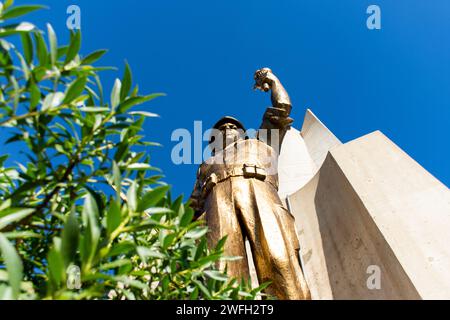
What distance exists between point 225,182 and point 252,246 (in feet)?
2.65

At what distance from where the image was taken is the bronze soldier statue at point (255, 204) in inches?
126

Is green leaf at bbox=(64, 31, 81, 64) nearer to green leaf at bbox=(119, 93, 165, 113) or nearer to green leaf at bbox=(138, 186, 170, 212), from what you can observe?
Answer: green leaf at bbox=(119, 93, 165, 113)

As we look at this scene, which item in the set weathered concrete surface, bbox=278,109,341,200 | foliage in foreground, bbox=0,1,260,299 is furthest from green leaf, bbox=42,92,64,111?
weathered concrete surface, bbox=278,109,341,200

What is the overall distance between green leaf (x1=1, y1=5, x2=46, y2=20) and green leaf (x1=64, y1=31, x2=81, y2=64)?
138mm

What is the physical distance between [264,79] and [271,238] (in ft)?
8.84

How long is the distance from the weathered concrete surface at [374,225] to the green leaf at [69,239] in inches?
125

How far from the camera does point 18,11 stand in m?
1.30

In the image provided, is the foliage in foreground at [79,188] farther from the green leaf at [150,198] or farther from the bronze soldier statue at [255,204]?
the bronze soldier statue at [255,204]

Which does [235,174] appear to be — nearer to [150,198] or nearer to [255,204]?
[255,204]

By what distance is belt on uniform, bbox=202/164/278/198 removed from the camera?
13.1 ft

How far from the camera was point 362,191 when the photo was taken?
4270 mm

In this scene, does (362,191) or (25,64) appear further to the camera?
(362,191)
